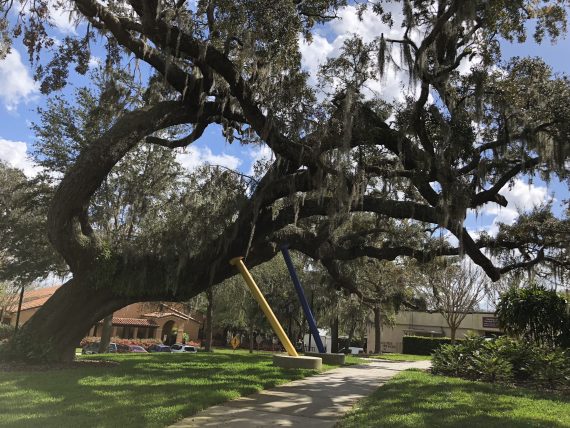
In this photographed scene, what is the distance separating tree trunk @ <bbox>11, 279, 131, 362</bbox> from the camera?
1224 centimetres

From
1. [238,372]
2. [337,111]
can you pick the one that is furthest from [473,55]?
[238,372]

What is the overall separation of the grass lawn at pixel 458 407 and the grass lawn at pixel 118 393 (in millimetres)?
2502

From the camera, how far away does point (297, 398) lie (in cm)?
944

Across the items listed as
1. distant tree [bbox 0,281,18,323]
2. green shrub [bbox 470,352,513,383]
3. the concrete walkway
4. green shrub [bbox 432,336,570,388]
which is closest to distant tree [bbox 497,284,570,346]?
green shrub [bbox 432,336,570,388]

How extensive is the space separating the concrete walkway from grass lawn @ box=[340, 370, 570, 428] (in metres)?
0.41

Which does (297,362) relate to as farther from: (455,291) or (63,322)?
(455,291)

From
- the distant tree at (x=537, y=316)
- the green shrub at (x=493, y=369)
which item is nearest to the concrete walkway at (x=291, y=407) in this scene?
the green shrub at (x=493, y=369)

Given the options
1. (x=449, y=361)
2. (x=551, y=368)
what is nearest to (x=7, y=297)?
(x=449, y=361)

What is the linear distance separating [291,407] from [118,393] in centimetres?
298

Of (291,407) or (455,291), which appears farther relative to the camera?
(455,291)

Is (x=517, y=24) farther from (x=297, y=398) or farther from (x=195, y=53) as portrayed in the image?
(x=297, y=398)

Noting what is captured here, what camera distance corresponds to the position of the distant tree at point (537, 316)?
14609 millimetres

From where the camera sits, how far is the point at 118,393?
8438 mm

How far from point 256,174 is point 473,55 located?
23.5ft
